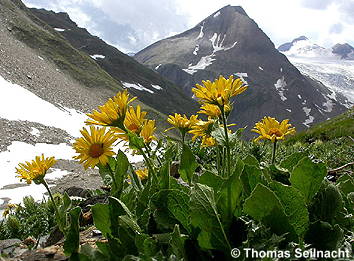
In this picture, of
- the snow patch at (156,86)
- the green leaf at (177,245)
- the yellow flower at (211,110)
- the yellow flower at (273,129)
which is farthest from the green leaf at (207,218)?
the snow patch at (156,86)

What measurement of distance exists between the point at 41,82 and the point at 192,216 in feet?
210

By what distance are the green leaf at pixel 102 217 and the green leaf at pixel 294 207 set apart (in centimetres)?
95

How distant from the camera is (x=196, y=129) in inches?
109

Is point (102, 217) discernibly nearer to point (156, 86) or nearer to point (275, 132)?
point (275, 132)

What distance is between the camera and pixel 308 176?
1.80 meters

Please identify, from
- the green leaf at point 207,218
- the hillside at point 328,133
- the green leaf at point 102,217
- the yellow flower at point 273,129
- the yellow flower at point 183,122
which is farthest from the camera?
the hillside at point 328,133

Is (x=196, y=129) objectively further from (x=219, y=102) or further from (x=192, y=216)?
(x=192, y=216)

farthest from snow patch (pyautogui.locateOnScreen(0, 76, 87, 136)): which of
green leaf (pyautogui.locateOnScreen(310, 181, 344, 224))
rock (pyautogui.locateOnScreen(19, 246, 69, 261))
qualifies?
green leaf (pyautogui.locateOnScreen(310, 181, 344, 224))

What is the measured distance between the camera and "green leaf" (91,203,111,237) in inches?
79.5

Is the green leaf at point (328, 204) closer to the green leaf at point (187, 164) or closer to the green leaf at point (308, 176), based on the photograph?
the green leaf at point (308, 176)

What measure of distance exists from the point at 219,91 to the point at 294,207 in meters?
0.92

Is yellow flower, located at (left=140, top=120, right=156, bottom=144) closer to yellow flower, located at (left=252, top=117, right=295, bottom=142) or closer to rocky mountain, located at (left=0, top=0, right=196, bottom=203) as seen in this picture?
yellow flower, located at (left=252, top=117, right=295, bottom=142)

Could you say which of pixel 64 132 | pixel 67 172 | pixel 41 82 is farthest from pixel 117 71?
pixel 67 172

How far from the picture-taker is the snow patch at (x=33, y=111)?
42031 mm
